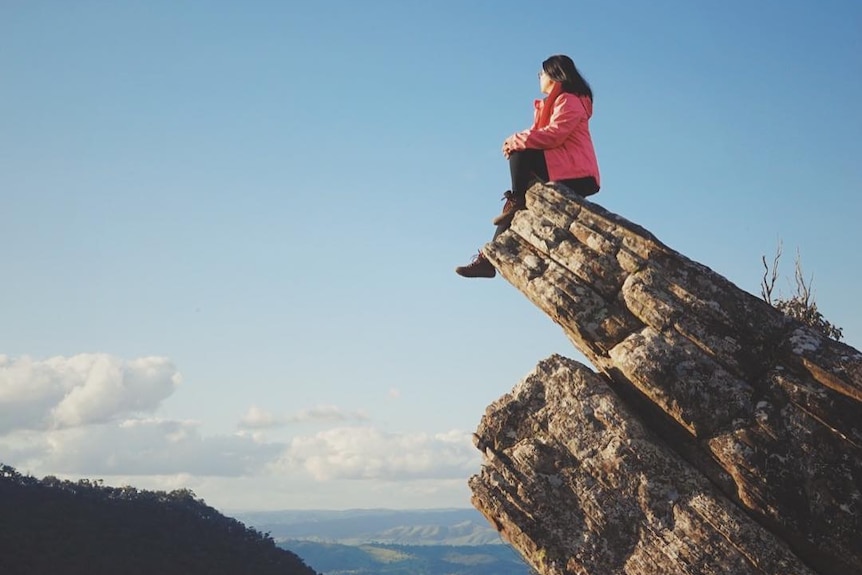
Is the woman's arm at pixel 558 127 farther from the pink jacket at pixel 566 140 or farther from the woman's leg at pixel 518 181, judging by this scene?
the woman's leg at pixel 518 181

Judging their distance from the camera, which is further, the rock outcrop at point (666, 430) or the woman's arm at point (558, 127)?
the woman's arm at point (558, 127)

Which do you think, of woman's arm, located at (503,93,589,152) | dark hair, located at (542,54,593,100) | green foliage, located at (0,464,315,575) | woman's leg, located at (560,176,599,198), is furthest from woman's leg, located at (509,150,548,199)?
green foliage, located at (0,464,315,575)

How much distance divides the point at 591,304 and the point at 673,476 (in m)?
4.30

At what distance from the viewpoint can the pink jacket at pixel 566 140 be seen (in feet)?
61.8

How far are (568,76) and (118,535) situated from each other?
432ft

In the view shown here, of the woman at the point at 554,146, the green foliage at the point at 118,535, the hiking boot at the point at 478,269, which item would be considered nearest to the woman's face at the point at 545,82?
the woman at the point at 554,146

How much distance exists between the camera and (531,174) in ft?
65.5

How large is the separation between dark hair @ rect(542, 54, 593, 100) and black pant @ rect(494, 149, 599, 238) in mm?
1819

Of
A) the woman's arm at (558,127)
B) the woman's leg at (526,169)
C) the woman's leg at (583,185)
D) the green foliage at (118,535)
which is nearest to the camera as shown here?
the woman's arm at (558,127)

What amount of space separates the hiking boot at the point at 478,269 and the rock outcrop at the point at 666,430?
200 centimetres

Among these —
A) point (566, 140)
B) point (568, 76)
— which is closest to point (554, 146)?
point (566, 140)

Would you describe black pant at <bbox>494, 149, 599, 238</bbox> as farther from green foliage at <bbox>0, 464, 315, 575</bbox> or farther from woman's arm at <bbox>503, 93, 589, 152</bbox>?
green foliage at <bbox>0, 464, 315, 575</bbox>

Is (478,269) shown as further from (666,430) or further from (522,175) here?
(666,430)

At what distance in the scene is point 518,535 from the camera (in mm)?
15969
